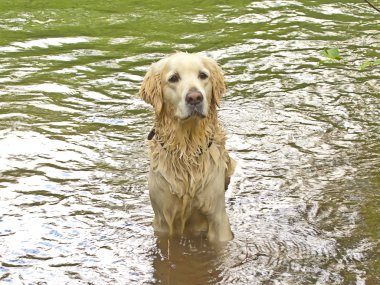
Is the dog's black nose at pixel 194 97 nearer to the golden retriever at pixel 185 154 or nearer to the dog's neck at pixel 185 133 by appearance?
the golden retriever at pixel 185 154

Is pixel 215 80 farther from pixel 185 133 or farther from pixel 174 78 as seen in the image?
pixel 185 133

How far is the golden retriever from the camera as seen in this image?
21.6ft

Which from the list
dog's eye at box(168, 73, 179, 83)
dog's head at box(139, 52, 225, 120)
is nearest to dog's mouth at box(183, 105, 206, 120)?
dog's head at box(139, 52, 225, 120)

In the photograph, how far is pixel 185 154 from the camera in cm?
675

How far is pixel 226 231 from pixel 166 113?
1175 mm

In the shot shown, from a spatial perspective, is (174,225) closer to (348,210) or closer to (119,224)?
(119,224)

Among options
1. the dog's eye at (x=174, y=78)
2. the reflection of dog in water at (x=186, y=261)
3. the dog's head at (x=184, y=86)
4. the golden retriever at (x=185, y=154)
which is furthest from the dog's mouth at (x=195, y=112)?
the reflection of dog in water at (x=186, y=261)

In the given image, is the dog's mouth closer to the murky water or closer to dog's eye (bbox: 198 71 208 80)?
dog's eye (bbox: 198 71 208 80)

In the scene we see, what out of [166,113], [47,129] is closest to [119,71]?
[47,129]

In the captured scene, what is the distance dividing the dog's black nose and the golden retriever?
0.22 m

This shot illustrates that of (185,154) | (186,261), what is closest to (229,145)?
(185,154)

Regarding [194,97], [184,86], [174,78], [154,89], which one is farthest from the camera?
[154,89]

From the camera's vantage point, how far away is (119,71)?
39.7ft

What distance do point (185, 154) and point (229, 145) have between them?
2.61m
